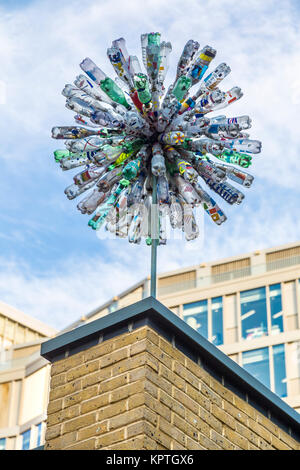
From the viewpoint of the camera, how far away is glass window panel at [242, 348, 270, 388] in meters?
48.5

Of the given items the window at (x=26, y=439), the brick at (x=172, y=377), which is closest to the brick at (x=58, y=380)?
the brick at (x=172, y=377)

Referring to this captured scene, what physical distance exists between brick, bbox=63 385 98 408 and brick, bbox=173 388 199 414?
0.70 meters

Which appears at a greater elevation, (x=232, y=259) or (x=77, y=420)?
(x=232, y=259)

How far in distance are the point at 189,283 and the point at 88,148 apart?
44.6m

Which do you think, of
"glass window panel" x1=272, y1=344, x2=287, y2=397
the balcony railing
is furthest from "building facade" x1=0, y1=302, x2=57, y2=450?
"glass window panel" x1=272, y1=344, x2=287, y2=397

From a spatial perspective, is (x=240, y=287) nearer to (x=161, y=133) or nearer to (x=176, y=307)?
(x=176, y=307)

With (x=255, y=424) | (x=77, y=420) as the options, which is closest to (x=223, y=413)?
(x=255, y=424)

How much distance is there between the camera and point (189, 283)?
2157 inches

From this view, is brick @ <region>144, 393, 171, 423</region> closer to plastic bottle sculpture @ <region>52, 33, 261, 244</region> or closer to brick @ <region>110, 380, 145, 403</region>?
brick @ <region>110, 380, 145, 403</region>

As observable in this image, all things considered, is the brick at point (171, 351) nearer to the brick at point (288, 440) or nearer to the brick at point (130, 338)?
the brick at point (130, 338)

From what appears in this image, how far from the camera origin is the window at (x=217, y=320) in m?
50.9

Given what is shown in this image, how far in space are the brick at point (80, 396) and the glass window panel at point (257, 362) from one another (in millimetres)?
40617

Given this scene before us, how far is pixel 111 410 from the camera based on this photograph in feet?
26.3

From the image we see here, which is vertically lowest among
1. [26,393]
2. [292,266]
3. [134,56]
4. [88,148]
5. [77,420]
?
[77,420]
